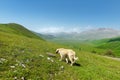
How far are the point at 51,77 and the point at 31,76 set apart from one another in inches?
84.7

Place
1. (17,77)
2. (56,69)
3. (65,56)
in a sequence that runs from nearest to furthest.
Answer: (17,77) < (56,69) < (65,56)

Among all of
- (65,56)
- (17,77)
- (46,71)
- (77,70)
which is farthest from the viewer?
(65,56)

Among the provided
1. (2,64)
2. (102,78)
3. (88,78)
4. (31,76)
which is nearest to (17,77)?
(31,76)

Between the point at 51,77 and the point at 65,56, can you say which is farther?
the point at 65,56

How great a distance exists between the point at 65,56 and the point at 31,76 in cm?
1010


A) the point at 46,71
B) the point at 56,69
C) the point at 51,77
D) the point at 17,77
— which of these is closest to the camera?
the point at 17,77

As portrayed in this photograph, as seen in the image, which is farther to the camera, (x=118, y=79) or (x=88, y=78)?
(x=118, y=79)

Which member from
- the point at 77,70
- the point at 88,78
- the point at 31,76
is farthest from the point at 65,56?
the point at 31,76

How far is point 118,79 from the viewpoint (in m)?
22.3

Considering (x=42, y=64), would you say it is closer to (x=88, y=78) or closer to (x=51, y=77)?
(x=51, y=77)

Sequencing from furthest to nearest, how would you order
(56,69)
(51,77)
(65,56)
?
(65,56), (56,69), (51,77)

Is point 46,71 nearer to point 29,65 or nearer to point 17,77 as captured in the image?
point 29,65

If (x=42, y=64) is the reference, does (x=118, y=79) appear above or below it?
below

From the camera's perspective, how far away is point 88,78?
20453 mm
